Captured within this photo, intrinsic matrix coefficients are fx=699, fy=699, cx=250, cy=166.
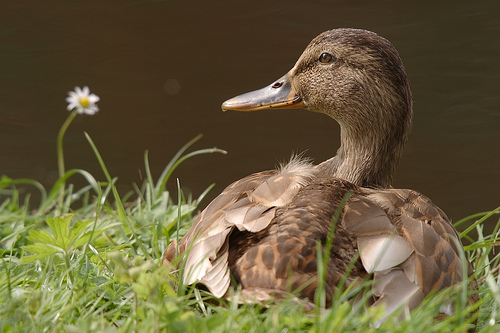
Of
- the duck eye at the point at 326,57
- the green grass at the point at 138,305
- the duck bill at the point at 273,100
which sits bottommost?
the green grass at the point at 138,305

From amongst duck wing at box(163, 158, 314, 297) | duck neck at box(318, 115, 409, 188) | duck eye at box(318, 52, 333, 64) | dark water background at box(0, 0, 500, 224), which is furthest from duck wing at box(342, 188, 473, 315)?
dark water background at box(0, 0, 500, 224)

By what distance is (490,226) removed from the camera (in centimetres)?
494

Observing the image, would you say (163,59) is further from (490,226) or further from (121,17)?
(490,226)

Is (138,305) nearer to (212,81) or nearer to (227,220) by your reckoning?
(227,220)

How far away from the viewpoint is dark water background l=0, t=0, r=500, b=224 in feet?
18.4

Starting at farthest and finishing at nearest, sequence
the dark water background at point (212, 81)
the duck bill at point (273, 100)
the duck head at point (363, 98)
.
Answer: the dark water background at point (212, 81), the duck bill at point (273, 100), the duck head at point (363, 98)

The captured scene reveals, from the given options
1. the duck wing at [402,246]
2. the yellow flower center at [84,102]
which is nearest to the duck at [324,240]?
the duck wing at [402,246]

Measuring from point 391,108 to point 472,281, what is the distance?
1.06 metres

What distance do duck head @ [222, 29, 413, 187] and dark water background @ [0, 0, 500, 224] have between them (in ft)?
6.20

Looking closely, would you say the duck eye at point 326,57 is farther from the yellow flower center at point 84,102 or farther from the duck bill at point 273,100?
the yellow flower center at point 84,102

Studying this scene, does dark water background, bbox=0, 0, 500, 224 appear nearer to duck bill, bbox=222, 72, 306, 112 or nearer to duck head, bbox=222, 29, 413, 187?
duck bill, bbox=222, 72, 306, 112

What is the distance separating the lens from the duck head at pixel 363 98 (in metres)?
3.38

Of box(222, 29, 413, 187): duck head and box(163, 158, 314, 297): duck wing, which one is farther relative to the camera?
box(222, 29, 413, 187): duck head

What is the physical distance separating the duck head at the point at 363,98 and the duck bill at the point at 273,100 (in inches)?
5.5
